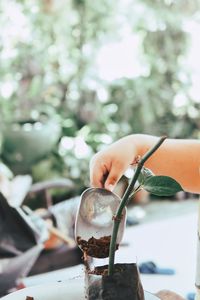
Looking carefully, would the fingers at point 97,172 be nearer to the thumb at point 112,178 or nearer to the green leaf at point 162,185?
the thumb at point 112,178

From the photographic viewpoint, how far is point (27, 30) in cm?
322

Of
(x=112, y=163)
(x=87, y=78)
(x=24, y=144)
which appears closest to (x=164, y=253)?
(x=112, y=163)

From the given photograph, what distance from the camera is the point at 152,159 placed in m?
0.91

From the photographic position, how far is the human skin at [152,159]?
2.54 feet

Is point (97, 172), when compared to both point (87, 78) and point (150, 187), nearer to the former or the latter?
point (150, 187)

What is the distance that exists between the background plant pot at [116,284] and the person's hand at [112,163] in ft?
0.57

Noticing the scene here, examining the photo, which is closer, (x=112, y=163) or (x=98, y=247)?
(x=98, y=247)

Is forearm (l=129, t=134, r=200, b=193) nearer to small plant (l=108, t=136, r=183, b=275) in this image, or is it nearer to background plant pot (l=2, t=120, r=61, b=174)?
small plant (l=108, t=136, r=183, b=275)

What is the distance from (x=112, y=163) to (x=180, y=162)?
0.63 ft

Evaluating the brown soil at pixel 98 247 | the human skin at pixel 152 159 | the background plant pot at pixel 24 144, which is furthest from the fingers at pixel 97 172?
the background plant pot at pixel 24 144

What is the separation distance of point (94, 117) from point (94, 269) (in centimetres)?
283

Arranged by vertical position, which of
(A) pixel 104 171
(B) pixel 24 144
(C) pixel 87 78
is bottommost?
(B) pixel 24 144

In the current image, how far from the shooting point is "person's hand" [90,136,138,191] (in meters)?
0.76

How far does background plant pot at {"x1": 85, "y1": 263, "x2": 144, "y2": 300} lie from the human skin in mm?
199
